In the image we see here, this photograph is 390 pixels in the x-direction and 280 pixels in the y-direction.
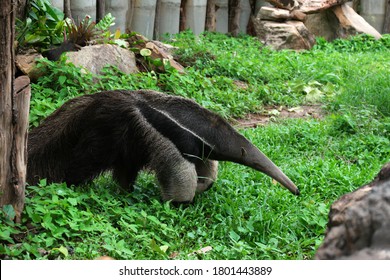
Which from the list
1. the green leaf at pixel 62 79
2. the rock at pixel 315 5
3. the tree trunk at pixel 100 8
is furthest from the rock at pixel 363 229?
the rock at pixel 315 5

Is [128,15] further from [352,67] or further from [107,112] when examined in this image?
[107,112]

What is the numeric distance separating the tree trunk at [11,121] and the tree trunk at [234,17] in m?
10.5

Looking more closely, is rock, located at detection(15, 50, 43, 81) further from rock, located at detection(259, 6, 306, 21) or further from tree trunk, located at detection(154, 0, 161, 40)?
rock, located at detection(259, 6, 306, 21)

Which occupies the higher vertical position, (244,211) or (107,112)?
(107,112)

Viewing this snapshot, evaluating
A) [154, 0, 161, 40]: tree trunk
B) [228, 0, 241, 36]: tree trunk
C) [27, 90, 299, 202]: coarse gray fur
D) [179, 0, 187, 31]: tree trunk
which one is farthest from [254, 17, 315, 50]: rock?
[27, 90, 299, 202]: coarse gray fur

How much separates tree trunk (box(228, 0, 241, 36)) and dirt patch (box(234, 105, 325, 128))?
5.26 m

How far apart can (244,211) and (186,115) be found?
3.30 feet

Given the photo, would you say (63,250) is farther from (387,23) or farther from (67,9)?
(387,23)

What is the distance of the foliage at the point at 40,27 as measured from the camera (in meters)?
8.82

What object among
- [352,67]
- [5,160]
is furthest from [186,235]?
[352,67]

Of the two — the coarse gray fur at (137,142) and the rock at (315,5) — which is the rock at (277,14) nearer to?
the rock at (315,5)

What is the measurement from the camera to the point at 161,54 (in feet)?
32.1

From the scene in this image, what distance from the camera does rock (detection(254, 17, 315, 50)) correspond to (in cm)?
1400

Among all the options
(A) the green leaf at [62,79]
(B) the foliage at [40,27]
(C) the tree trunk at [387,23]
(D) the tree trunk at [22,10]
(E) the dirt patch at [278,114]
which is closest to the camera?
(A) the green leaf at [62,79]
